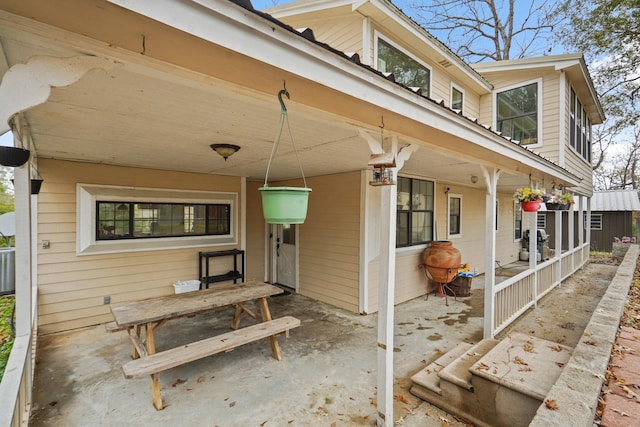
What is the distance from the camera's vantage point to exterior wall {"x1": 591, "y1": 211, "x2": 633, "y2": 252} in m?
14.1

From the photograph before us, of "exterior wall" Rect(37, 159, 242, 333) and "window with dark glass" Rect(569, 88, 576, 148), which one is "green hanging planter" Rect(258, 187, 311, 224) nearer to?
"exterior wall" Rect(37, 159, 242, 333)

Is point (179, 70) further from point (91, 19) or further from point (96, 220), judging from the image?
point (96, 220)

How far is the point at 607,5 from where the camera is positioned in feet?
27.1

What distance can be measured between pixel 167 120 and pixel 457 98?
6427 millimetres

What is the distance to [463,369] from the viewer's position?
264 cm

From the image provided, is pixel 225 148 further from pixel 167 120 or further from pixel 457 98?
pixel 457 98

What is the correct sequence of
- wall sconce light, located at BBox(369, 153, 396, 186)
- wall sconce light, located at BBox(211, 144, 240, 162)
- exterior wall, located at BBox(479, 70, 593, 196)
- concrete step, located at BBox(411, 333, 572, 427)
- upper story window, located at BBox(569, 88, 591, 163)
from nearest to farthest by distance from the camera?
1. wall sconce light, located at BBox(369, 153, 396, 186)
2. concrete step, located at BBox(411, 333, 572, 427)
3. wall sconce light, located at BBox(211, 144, 240, 162)
4. exterior wall, located at BBox(479, 70, 593, 196)
5. upper story window, located at BBox(569, 88, 591, 163)

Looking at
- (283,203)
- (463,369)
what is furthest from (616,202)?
(283,203)

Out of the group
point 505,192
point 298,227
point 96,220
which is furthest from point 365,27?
point 505,192

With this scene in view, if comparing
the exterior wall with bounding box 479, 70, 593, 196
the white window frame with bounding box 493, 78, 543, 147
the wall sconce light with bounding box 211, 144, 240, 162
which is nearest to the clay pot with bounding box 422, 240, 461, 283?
the exterior wall with bounding box 479, 70, 593, 196

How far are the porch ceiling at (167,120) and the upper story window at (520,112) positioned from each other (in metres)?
4.17

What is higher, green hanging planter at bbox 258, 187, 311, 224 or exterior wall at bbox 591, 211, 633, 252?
green hanging planter at bbox 258, 187, 311, 224

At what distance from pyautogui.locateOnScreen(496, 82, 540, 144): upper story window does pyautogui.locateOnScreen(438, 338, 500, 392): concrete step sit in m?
5.70

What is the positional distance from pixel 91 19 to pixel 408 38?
16.5 feet
